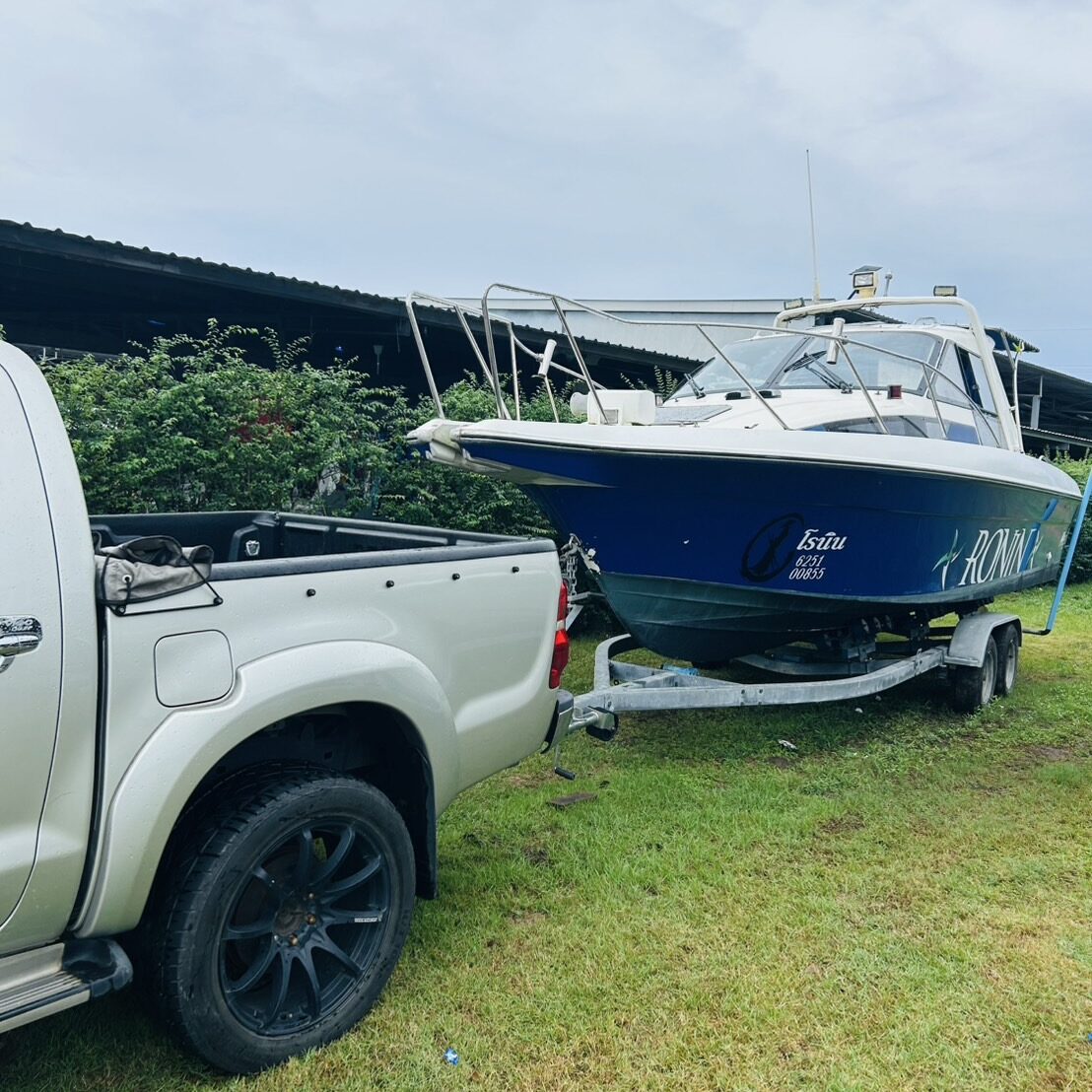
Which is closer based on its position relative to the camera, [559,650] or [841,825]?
[559,650]

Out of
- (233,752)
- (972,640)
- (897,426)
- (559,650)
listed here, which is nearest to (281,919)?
(233,752)

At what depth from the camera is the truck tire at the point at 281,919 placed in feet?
7.60

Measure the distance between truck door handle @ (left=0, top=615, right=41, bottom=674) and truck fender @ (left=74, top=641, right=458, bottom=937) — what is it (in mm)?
355

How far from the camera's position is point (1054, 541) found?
787cm

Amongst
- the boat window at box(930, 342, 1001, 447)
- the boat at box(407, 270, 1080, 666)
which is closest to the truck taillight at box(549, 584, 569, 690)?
the boat at box(407, 270, 1080, 666)

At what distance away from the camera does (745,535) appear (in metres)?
4.89

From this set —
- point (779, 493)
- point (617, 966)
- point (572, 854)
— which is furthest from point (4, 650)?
point (779, 493)

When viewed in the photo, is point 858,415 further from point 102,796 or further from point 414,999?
point 102,796

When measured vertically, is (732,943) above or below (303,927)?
below

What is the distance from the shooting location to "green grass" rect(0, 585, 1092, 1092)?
8.39 feet

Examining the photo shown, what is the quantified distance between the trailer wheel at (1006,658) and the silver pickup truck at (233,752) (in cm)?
443

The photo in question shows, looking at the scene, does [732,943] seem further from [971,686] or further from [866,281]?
[866,281]

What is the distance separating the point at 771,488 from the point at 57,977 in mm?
3707

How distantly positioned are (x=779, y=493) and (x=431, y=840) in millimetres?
2705
